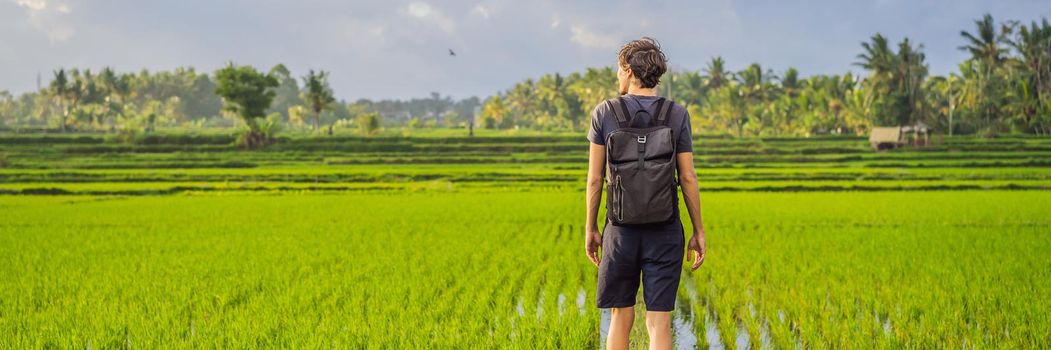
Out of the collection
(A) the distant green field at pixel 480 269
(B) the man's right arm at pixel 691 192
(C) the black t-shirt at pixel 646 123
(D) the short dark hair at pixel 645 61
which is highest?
(D) the short dark hair at pixel 645 61

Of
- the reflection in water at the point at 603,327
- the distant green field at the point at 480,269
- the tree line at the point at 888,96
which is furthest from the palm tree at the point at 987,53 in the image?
the reflection in water at the point at 603,327

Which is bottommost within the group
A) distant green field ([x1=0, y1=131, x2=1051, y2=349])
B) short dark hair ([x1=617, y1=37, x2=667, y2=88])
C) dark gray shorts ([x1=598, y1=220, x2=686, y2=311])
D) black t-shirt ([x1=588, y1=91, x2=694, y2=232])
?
distant green field ([x1=0, y1=131, x2=1051, y2=349])

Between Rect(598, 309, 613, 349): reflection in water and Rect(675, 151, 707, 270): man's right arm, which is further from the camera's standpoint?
Rect(598, 309, 613, 349): reflection in water

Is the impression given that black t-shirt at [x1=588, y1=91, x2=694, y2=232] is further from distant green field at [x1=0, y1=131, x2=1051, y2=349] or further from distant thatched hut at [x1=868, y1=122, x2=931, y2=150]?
distant thatched hut at [x1=868, y1=122, x2=931, y2=150]

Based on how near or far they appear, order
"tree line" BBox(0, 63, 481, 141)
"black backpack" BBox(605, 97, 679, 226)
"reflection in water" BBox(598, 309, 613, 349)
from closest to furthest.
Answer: "black backpack" BBox(605, 97, 679, 226), "reflection in water" BBox(598, 309, 613, 349), "tree line" BBox(0, 63, 481, 141)

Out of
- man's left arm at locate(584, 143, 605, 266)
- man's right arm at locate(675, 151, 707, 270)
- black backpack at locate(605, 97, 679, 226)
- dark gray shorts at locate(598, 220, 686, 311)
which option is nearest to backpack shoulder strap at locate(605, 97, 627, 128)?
black backpack at locate(605, 97, 679, 226)

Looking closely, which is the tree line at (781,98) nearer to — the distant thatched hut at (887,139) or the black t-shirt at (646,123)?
the distant thatched hut at (887,139)

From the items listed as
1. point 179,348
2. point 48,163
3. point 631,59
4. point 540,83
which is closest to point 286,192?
point 48,163

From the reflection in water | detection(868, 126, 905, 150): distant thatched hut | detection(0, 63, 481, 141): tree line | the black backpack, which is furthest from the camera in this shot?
detection(0, 63, 481, 141): tree line

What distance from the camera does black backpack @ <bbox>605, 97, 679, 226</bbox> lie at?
2.87 m

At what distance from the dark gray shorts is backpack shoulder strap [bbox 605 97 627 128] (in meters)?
0.35

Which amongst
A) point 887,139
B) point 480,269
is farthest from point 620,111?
point 887,139

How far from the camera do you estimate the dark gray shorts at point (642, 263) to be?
2.96 m

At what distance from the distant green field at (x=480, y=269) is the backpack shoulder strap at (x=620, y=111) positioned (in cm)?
164
